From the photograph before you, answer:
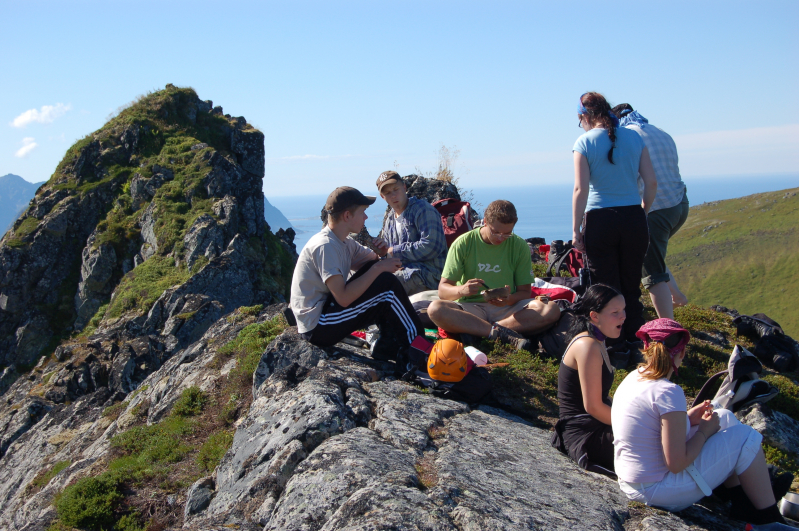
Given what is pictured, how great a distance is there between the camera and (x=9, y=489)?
11148 mm

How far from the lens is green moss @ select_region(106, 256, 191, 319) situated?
1135 inches

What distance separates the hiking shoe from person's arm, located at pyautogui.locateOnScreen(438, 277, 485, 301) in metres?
0.67

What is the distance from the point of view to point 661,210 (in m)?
8.49

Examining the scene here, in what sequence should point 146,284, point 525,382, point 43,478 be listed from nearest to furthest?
point 525,382 < point 43,478 < point 146,284

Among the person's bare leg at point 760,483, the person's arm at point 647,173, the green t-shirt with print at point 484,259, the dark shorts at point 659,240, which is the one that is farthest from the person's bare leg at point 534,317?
the person's bare leg at point 760,483

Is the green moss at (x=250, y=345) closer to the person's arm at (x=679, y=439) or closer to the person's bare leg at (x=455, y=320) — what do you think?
the person's bare leg at (x=455, y=320)

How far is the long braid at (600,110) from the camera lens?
7340mm

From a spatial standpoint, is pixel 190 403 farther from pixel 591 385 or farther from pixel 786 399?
pixel 786 399

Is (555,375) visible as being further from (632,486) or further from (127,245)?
(127,245)

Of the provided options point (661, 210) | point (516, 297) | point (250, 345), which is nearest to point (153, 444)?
point (250, 345)

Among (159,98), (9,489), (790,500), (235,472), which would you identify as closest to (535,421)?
(790,500)

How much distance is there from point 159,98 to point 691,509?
46.4 metres

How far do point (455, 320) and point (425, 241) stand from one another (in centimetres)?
171

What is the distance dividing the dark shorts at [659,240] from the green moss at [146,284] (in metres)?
25.4
